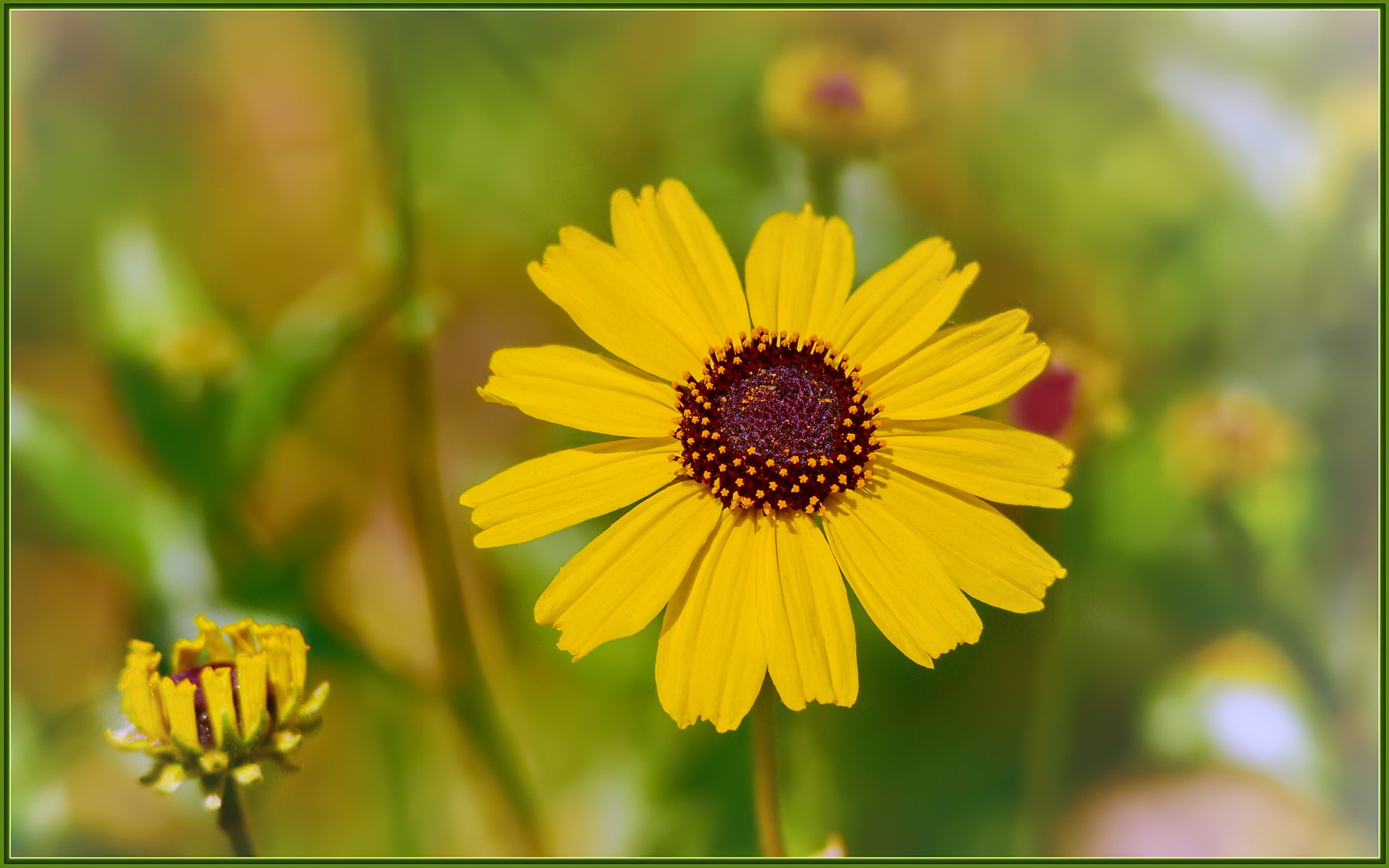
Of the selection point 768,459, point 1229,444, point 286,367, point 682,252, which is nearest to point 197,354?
point 286,367

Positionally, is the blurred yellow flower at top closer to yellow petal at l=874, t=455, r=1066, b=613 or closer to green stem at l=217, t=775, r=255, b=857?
yellow petal at l=874, t=455, r=1066, b=613

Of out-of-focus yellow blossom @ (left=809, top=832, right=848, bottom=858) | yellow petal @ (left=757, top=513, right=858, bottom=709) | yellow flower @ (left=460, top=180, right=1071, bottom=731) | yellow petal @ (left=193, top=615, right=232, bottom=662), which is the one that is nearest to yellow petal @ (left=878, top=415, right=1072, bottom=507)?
yellow flower @ (left=460, top=180, right=1071, bottom=731)

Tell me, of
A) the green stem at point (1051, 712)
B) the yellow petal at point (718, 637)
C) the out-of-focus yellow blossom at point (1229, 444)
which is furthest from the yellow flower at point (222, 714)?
the out-of-focus yellow blossom at point (1229, 444)

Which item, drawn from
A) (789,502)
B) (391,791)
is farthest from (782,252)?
(391,791)

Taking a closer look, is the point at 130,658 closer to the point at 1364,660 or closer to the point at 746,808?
the point at 746,808

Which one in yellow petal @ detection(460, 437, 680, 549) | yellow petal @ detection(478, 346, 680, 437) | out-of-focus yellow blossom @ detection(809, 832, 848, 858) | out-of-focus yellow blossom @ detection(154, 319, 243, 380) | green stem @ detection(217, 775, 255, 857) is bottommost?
out-of-focus yellow blossom @ detection(809, 832, 848, 858)

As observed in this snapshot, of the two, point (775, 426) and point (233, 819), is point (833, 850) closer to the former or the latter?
point (775, 426)
